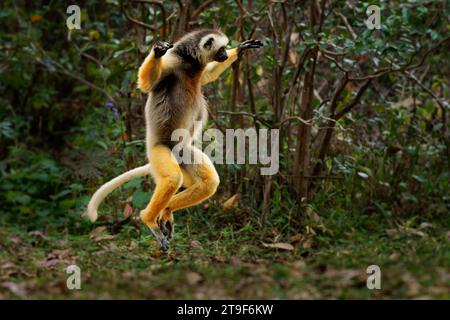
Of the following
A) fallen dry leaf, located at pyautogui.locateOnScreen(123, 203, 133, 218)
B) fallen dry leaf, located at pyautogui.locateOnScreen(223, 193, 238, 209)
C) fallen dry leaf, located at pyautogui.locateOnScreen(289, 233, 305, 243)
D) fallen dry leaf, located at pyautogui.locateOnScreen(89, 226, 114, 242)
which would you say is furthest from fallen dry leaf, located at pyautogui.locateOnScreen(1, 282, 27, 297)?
fallen dry leaf, located at pyautogui.locateOnScreen(289, 233, 305, 243)

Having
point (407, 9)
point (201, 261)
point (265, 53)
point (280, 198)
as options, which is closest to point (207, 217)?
point (280, 198)

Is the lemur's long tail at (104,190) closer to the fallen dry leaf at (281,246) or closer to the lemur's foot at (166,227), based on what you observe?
the lemur's foot at (166,227)

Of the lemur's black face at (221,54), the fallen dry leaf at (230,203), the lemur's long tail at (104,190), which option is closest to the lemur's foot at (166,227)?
the lemur's long tail at (104,190)

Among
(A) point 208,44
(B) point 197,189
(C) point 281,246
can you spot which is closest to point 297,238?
(C) point 281,246

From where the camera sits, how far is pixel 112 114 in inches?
382

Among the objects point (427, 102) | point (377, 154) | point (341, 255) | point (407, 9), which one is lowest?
point (341, 255)

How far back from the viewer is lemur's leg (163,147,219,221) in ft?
20.6

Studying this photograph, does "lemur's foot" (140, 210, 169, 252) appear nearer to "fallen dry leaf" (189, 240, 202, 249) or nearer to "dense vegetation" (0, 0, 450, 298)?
"dense vegetation" (0, 0, 450, 298)

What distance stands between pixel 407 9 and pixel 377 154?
5.97 ft

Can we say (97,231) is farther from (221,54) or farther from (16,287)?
(221,54)

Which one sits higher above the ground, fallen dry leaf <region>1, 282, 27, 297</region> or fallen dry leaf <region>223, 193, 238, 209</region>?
fallen dry leaf <region>223, 193, 238, 209</region>

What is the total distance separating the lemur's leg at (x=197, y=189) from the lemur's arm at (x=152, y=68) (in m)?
0.87

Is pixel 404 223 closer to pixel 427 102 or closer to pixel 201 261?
pixel 427 102

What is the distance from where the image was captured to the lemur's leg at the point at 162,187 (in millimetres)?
5983
